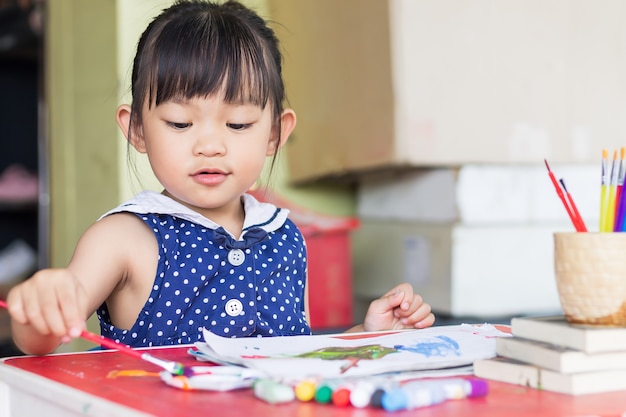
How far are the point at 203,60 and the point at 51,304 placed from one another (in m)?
0.47

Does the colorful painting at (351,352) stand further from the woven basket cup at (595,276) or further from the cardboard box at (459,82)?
the cardboard box at (459,82)

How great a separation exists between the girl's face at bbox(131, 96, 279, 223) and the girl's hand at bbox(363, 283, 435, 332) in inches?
9.5

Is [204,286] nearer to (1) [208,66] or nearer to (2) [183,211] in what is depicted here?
(2) [183,211]

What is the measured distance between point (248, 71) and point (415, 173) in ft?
4.29

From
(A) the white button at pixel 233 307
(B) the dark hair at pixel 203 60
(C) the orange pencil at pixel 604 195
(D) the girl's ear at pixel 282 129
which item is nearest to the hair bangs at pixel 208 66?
(B) the dark hair at pixel 203 60

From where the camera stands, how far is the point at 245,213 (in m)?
1.32

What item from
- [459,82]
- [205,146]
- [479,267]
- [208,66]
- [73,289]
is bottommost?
[479,267]

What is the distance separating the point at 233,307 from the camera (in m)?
1.15

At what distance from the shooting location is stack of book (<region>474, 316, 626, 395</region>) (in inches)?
27.2

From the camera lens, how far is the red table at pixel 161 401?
0.62 metres

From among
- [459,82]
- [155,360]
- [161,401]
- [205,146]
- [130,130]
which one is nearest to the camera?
[161,401]

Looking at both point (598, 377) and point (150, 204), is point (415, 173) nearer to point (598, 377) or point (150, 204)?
point (150, 204)

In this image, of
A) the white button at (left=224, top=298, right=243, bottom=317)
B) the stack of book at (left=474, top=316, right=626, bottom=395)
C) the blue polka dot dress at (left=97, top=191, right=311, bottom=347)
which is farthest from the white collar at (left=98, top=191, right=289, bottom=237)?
the stack of book at (left=474, top=316, right=626, bottom=395)

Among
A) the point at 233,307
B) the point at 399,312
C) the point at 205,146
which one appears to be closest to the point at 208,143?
the point at 205,146
